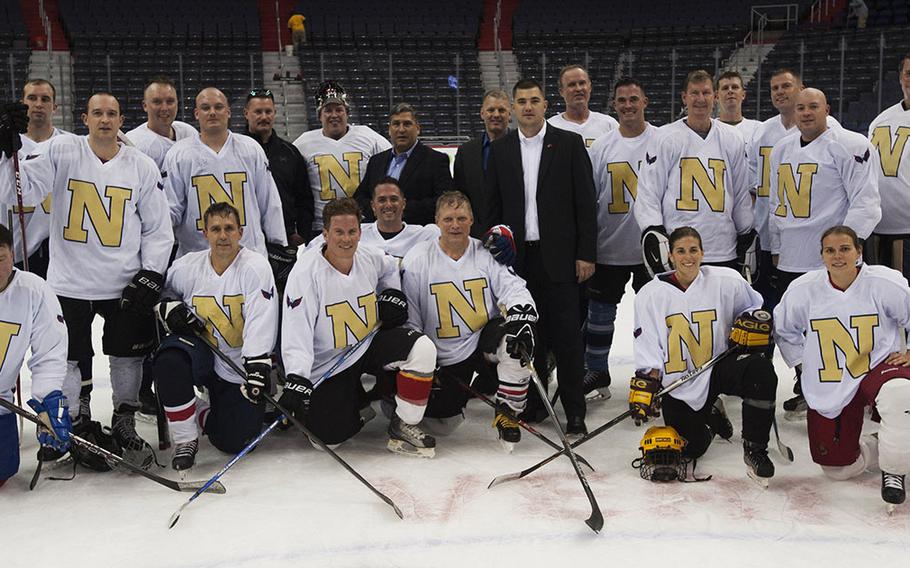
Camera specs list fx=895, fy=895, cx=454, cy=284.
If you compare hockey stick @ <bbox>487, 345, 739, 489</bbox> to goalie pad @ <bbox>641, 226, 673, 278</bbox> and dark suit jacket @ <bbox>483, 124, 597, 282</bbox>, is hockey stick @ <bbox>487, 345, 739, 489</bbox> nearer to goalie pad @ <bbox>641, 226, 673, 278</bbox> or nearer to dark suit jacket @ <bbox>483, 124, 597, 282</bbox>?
goalie pad @ <bbox>641, 226, 673, 278</bbox>

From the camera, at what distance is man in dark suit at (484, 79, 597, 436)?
3.56 meters

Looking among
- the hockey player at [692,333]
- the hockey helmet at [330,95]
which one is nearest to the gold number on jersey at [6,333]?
the hockey helmet at [330,95]

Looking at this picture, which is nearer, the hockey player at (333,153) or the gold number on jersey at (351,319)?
the gold number on jersey at (351,319)

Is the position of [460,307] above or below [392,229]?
below

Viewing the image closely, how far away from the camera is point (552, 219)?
356 cm

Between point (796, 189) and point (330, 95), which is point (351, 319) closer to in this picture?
point (330, 95)

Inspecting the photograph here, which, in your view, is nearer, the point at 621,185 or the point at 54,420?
the point at 54,420

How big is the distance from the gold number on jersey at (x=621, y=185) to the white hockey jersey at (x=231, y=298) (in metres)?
1.56

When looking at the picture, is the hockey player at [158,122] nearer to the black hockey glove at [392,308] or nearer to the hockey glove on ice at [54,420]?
the black hockey glove at [392,308]

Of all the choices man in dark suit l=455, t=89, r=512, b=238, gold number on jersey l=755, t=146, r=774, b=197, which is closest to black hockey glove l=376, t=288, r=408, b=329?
man in dark suit l=455, t=89, r=512, b=238

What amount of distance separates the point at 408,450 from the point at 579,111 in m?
1.86

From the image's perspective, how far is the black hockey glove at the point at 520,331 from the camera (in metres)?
3.24

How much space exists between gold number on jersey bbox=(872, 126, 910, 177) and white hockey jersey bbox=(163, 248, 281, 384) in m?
2.62

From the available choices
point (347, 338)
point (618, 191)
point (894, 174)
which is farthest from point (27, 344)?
point (894, 174)
